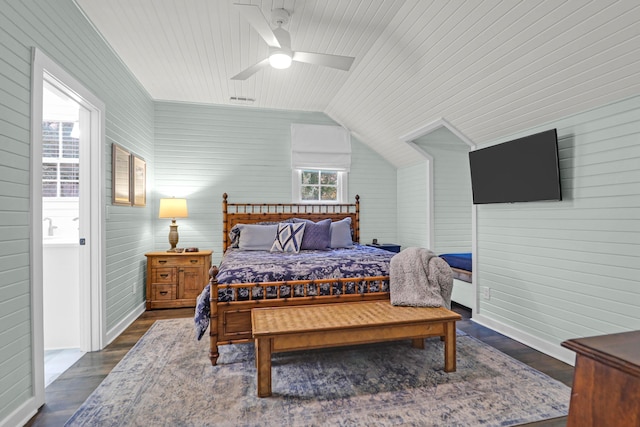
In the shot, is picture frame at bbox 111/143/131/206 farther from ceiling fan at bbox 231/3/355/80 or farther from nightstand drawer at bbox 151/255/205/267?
ceiling fan at bbox 231/3/355/80

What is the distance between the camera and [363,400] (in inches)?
81.8

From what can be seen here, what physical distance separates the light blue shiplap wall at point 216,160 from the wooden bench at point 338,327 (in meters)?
2.69

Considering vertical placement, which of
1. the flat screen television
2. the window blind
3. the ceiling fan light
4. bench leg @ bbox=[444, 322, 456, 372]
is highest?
the ceiling fan light

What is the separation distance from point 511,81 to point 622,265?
162 cm

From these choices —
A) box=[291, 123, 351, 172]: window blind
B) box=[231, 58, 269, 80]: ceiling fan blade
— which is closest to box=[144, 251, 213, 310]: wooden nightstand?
box=[291, 123, 351, 172]: window blind

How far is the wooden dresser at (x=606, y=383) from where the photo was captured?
0.69 m

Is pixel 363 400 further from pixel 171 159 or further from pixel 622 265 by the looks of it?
pixel 171 159

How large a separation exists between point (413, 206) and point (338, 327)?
3.31 meters

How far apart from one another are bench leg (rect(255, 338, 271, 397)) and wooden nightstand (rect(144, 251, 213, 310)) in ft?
7.91

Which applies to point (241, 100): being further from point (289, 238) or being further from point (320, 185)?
point (289, 238)

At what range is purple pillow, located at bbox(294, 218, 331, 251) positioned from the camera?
4034 millimetres

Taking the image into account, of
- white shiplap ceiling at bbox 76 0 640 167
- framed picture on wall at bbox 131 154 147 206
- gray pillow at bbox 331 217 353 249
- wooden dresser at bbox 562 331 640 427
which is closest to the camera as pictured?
wooden dresser at bbox 562 331 640 427

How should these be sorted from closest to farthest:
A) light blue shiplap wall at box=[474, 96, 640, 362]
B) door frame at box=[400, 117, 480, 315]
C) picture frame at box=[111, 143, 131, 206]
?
light blue shiplap wall at box=[474, 96, 640, 362] < picture frame at box=[111, 143, 131, 206] < door frame at box=[400, 117, 480, 315]

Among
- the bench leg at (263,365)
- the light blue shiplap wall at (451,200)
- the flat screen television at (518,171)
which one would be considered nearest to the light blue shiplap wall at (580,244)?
the flat screen television at (518,171)
